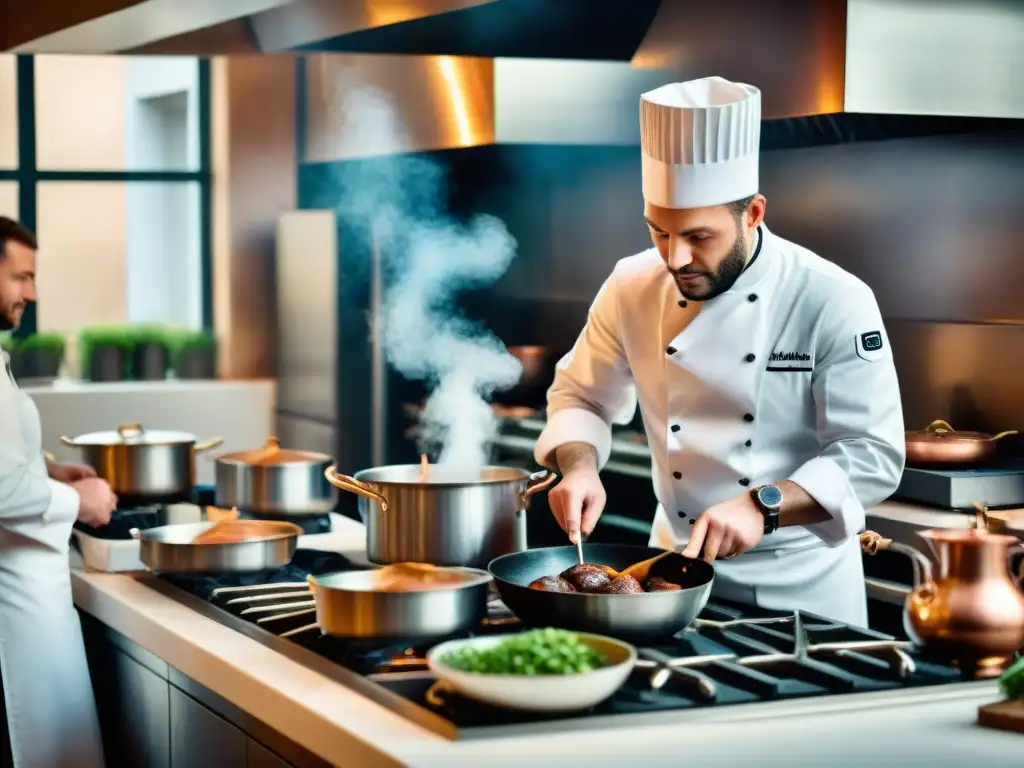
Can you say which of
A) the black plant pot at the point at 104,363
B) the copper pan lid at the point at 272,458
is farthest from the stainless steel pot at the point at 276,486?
the black plant pot at the point at 104,363

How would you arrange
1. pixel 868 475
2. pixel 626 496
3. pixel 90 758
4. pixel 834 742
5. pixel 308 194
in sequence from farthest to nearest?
pixel 308 194, pixel 626 496, pixel 90 758, pixel 868 475, pixel 834 742

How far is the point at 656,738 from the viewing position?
63.2 inches

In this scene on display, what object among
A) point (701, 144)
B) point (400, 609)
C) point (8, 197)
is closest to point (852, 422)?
point (701, 144)

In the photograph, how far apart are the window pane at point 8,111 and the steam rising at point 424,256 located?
176 cm


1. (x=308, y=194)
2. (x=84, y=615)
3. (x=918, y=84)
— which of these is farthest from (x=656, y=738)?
(x=308, y=194)

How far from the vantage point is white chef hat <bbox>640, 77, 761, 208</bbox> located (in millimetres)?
2352

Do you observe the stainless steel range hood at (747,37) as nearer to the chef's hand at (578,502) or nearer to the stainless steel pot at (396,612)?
the chef's hand at (578,502)

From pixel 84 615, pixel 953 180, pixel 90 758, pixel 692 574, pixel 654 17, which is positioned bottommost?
pixel 90 758

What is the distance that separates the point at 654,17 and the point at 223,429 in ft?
11.3

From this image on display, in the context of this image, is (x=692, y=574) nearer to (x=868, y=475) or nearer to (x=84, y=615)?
(x=868, y=475)

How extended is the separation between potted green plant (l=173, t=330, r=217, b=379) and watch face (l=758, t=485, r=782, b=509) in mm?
4928

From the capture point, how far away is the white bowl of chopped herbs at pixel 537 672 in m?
1.60

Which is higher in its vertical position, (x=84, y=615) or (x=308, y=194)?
(x=308, y=194)

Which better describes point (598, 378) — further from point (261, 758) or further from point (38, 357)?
point (38, 357)
